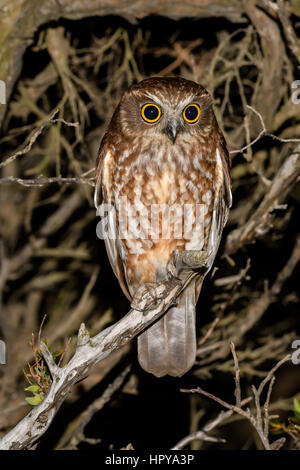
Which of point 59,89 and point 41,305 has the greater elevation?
point 59,89

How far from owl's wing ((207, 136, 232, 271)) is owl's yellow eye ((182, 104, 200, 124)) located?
0.24 m

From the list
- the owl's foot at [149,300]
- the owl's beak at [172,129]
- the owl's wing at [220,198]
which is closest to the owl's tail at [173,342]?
the owl's wing at [220,198]

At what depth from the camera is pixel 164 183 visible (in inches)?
146

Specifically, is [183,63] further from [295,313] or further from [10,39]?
[295,313]

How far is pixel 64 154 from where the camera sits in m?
5.83

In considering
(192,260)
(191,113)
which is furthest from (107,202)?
(192,260)

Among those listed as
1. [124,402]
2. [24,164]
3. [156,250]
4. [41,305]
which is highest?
[24,164]

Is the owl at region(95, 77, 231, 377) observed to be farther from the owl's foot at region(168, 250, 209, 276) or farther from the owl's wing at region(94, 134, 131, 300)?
the owl's foot at region(168, 250, 209, 276)

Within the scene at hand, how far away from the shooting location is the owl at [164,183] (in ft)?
12.1

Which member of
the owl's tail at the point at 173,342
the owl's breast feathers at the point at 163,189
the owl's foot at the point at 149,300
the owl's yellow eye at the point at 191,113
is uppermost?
the owl's yellow eye at the point at 191,113

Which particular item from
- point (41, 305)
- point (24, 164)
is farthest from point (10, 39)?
point (41, 305)

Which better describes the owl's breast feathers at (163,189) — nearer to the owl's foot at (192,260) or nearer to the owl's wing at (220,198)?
the owl's wing at (220,198)

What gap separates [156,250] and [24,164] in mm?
2744

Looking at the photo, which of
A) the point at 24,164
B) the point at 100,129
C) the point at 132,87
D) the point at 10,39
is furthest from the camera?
the point at 24,164
